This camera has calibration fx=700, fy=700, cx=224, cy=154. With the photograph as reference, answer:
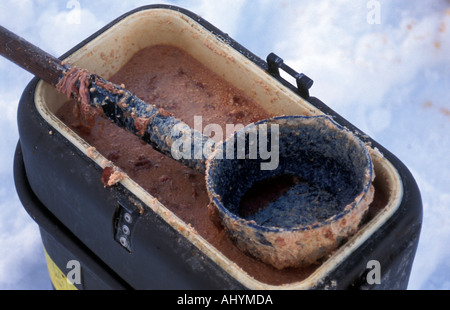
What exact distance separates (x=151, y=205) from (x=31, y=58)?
0.49 m

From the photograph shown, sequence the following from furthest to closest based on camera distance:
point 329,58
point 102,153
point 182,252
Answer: point 329,58 < point 102,153 < point 182,252

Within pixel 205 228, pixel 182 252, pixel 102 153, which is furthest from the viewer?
pixel 102 153

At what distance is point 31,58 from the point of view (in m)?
1.59

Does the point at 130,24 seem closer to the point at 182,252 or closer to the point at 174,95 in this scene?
the point at 174,95

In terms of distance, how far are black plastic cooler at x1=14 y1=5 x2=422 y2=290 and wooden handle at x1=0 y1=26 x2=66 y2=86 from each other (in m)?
0.04

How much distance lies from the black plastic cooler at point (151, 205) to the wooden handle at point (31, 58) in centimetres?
4

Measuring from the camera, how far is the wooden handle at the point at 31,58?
157cm

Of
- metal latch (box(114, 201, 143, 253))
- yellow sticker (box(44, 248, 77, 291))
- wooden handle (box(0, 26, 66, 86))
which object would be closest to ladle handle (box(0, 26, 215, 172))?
wooden handle (box(0, 26, 66, 86))

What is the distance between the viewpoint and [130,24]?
1.75m

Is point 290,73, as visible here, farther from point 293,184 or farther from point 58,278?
point 58,278

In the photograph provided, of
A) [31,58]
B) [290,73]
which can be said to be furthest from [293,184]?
[31,58]

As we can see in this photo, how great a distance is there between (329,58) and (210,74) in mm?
650

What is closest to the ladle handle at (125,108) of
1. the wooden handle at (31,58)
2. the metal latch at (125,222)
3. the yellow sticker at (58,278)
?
the wooden handle at (31,58)

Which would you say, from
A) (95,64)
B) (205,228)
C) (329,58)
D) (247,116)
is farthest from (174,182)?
(329,58)
